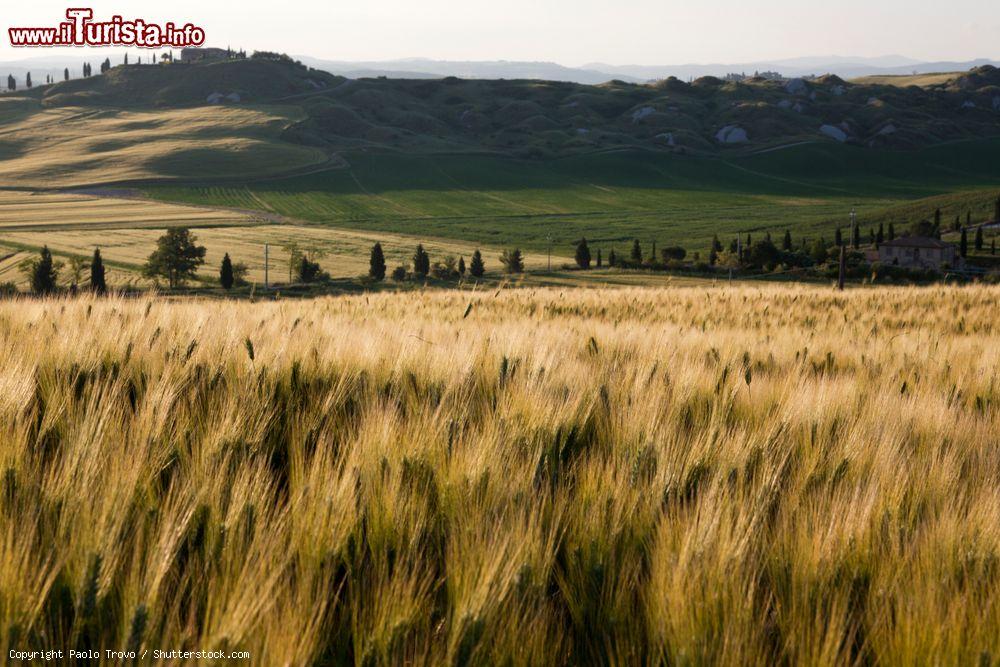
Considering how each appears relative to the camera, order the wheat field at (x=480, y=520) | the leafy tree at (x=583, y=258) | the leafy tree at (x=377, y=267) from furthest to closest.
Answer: the leafy tree at (x=583, y=258)
the leafy tree at (x=377, y=267)
the wheat field at (x=480, y=520)

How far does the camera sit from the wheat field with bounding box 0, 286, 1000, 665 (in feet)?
6.00

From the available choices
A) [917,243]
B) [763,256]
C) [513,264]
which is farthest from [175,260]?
[917,243]

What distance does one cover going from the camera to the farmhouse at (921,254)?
283 feet

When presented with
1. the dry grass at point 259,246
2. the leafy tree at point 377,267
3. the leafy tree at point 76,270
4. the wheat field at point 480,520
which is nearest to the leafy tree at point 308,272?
the dry grass at point 259,246

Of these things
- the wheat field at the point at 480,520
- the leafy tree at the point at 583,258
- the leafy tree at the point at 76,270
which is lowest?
the leafy tree at the point at 76,270

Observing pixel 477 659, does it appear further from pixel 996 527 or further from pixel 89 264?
pixel 89 264

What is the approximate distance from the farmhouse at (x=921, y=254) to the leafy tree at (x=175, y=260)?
70340 mm

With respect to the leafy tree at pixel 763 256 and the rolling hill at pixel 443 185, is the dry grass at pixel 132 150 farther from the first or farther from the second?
the leafy tree at pixel 763 256

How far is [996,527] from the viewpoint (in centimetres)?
234

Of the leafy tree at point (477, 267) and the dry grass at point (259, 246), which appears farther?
the dry grass at point (259, 246)

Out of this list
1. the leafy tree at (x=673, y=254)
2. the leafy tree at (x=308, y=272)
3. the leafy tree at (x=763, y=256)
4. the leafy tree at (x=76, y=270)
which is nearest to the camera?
the leafy tree at (x=76, y=270)

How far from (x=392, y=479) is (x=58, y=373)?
81.6 inches

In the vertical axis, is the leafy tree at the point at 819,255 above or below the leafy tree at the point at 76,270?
above

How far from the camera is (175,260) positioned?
7456cm
